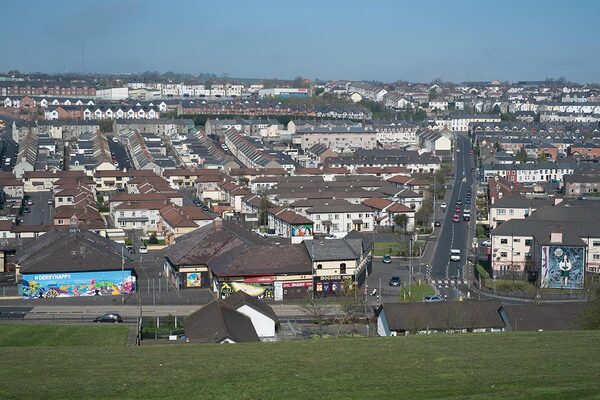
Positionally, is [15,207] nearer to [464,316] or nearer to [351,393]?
[464,316]

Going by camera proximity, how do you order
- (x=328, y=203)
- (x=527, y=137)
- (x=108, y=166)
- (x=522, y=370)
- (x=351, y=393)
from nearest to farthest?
(x=351, y=393) → (x=522, y=370) → (x=328, y=203) → (x=108, y=166) → (x=527, y=137)

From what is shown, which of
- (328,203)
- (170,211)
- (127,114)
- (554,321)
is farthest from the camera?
(127,114)

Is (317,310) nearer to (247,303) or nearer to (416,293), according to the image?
(247,303)

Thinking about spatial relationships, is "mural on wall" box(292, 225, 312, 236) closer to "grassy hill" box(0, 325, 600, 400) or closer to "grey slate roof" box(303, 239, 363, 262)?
"grey slate roof" box(303, 239, 363, 262)

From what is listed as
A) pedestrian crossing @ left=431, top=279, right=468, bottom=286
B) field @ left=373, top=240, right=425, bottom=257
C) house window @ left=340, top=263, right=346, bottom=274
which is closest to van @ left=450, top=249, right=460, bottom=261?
field @ left=373, top=240, right=425, bottom=257

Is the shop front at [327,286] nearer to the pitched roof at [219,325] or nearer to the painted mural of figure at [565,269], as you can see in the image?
the pitched roof at [219,325]

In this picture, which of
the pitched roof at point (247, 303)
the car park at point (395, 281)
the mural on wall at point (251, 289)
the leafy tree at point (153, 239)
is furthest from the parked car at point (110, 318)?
the leafy tree at point (153, 239)

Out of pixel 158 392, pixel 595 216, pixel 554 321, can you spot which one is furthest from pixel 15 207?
pixel 158 392
